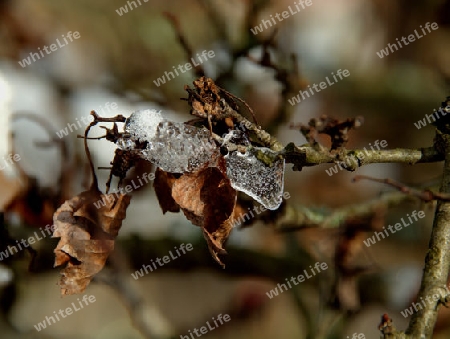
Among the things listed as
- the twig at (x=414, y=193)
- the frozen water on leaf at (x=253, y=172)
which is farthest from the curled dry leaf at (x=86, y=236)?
the twig at (x=414, y=193)

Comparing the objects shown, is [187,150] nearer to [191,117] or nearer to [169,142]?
[169,142]

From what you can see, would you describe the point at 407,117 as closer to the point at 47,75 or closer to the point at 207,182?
the point at 47,75

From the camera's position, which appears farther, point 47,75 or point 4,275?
point 47,75

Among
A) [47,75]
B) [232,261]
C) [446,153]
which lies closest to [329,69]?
[47,75]

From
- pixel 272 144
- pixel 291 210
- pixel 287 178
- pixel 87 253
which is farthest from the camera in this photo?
pixel 287 178

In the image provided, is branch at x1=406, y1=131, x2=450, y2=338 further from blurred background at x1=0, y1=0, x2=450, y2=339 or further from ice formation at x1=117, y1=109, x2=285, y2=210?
blurred background at x1=0, y1=0, x2=450, y2=339
